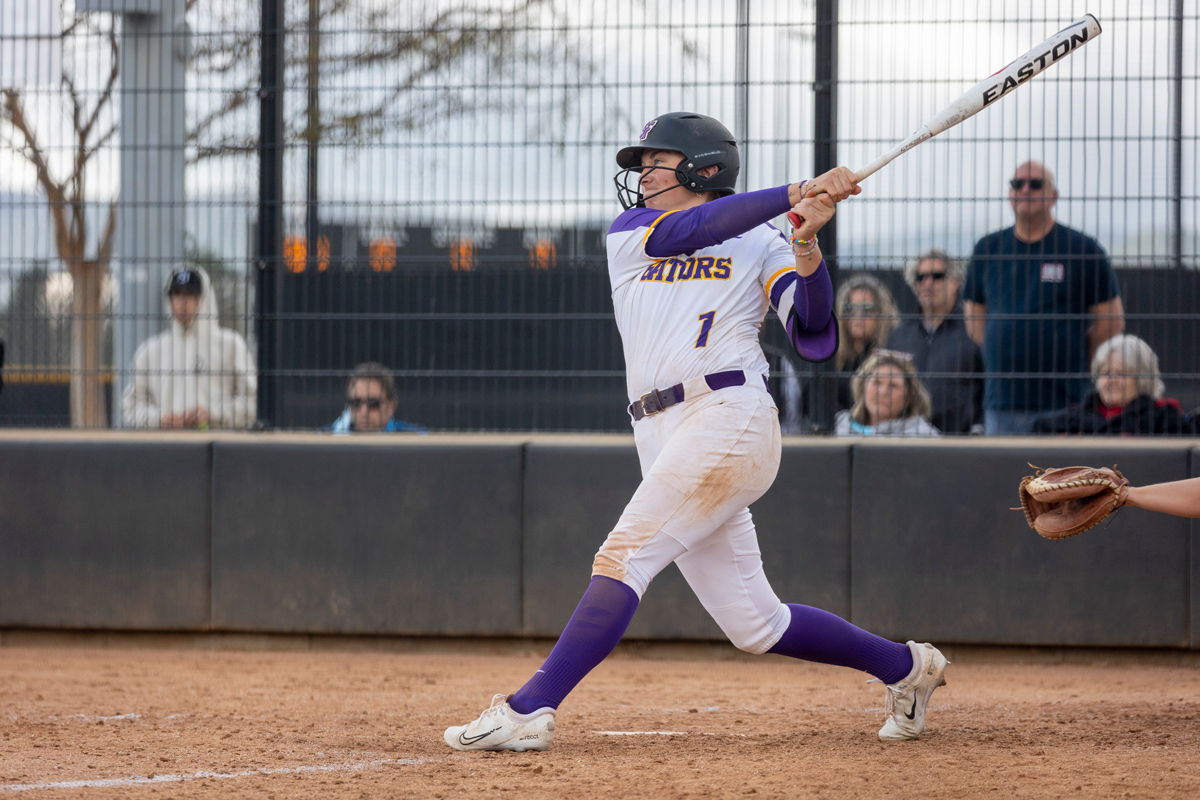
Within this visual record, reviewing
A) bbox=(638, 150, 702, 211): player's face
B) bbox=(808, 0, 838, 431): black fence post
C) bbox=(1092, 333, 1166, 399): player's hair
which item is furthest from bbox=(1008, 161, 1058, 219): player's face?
bbox=(638, 150, 702, 211): player's face

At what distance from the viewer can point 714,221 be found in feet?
11.8

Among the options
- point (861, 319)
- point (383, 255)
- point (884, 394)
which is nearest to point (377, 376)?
point (383, 255)

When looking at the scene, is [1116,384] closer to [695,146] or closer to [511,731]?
[695,146]

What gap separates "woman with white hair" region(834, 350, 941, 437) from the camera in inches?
236

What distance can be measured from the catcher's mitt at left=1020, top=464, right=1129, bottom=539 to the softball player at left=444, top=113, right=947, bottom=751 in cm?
60

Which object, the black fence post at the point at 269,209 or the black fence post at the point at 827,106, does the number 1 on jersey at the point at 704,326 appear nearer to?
the black fence post at the point at 827,106

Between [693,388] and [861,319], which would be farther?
[861,319]

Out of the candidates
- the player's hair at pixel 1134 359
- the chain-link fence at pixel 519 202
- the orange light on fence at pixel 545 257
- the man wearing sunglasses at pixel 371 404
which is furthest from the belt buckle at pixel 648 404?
the player's hair at pixel 1134 359

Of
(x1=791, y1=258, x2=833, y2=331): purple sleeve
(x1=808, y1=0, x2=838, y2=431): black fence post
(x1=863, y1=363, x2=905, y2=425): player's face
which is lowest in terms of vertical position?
(x1=863, y1=363, x2=905, y2=425): player's face

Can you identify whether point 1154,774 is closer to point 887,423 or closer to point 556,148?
point 887,423

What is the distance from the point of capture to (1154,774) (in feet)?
11.3

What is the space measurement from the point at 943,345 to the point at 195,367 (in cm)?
376

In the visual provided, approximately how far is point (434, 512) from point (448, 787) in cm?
278

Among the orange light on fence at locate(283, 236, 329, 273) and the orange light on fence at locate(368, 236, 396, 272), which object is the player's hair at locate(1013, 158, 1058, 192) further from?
the orange light on fence at locate(283, 236, 329, 273)
